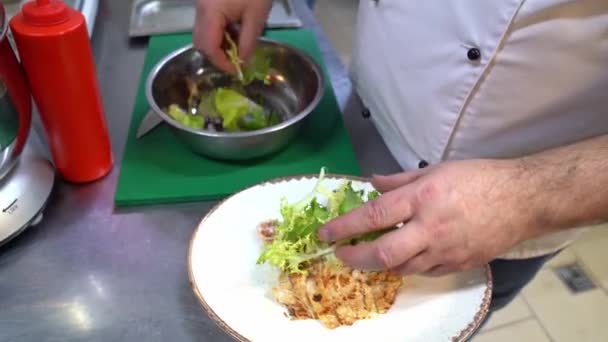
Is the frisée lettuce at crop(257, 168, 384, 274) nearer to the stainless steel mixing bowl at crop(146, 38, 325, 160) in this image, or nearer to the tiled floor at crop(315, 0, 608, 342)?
the stainless steel mixing bowl at crop(146, 38, 325, 160)

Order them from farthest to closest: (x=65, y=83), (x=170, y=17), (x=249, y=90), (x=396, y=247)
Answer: (x=170, y=17), (x=249, y=90), (x=65, y=83), (x=396, y=247)

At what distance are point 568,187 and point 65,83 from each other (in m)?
0.58

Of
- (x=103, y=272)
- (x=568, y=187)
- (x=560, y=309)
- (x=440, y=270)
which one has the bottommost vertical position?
(x=560, y=309)

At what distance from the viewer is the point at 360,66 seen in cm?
85

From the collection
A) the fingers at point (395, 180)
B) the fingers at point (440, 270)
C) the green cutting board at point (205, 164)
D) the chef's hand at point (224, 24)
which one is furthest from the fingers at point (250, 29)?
the fingers at point (440, 270)

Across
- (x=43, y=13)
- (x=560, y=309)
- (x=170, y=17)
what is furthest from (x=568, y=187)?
(x=560, y=309)

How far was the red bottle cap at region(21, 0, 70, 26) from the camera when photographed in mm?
628

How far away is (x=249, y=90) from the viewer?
97cm

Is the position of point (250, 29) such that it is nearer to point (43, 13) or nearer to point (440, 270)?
point (43, 13)

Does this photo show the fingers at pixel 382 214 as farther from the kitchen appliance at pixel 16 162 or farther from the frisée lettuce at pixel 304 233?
the kitchen appliance at pixel 16 162

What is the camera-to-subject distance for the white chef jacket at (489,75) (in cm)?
59

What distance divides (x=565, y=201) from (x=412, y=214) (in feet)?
0.53

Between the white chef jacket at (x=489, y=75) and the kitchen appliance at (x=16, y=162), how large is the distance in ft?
1.50

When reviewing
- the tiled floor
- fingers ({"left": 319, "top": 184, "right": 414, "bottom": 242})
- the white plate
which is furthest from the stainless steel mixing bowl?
the tiled floor
